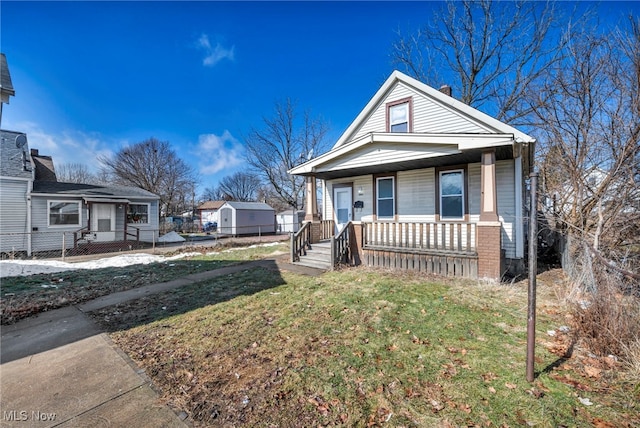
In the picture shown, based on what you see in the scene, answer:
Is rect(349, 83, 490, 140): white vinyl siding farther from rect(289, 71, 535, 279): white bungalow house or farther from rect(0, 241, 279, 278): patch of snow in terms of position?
rect(0, 241, 279, 278): patch of snow

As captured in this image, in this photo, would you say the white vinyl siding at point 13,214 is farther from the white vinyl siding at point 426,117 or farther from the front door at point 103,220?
the white vinyl siding at point 426,117

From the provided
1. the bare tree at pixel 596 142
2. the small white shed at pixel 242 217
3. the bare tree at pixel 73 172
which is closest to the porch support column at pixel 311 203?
the bare tree at pixel 596 142

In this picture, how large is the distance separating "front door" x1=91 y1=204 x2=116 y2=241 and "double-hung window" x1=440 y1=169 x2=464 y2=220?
17.0 m

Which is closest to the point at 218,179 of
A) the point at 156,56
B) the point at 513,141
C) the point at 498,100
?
the point at 156,56

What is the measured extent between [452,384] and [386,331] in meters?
1.27

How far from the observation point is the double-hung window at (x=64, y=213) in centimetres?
1366

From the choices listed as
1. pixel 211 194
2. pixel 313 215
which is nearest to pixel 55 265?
pixel 313 215

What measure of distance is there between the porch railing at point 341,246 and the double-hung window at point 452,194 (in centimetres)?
319

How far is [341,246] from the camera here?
8.37 meters

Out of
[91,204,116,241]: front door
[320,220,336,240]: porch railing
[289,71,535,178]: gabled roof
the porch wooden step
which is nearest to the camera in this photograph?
[289,71,535,178]: gabled roof

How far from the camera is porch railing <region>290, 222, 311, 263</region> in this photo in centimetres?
905

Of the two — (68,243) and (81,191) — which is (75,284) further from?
(81,191)

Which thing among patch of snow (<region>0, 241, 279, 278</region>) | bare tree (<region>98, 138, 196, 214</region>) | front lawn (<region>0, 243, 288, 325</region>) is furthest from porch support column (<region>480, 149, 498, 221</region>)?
bare tree (<region>98, 138, 196, 214</region>)

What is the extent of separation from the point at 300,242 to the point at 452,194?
537cm
